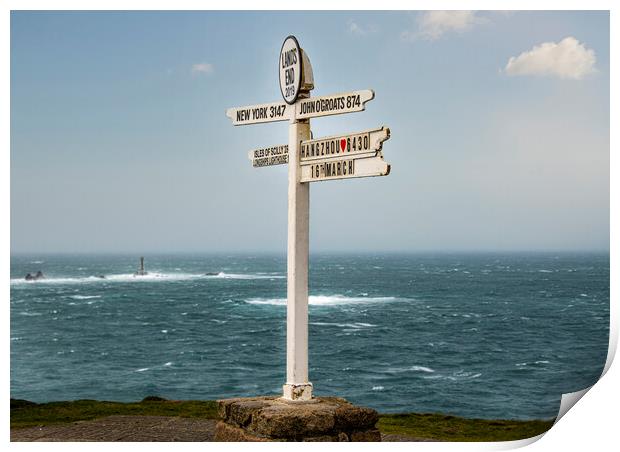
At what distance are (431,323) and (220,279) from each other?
35.0 m

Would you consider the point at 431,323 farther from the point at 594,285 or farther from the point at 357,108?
the point at 357,108

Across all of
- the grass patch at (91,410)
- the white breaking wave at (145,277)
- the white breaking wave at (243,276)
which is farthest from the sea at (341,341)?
the grass patch at (91,410)

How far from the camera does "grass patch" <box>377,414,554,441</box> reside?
10.6 m

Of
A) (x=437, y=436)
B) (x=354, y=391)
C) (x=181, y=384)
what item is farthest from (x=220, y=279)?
(x=437, y=436)

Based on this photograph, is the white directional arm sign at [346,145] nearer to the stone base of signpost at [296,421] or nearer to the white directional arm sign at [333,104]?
the white directional arm sign at [333,104]

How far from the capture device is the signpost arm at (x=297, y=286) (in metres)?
6.83

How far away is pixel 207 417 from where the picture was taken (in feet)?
34.7

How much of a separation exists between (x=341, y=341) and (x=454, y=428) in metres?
20.2

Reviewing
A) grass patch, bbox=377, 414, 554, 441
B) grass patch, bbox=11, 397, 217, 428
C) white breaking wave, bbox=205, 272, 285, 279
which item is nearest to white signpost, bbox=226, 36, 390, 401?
grass patch, bbox=377, 414, 554, 441

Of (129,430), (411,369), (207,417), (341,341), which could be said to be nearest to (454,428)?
(207,417)

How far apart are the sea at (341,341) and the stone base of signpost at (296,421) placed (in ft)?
21.4

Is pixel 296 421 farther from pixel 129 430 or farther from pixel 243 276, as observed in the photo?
pixel 243 276

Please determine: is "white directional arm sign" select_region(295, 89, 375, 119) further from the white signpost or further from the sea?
the sea
